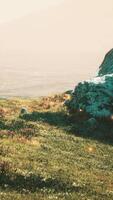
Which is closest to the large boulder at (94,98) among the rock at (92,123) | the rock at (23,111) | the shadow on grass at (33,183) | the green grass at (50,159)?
the rock at (92,123)

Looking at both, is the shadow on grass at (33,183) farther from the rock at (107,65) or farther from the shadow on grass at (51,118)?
the rock at (107,65)

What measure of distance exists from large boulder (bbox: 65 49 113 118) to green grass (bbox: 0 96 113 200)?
133cm

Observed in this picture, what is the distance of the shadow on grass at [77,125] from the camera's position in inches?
1400

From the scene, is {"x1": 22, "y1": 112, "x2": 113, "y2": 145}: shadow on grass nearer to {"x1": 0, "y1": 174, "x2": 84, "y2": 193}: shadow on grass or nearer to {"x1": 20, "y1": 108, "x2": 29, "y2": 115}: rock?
{"x1": 20, "y1": 108, "x2": 29, "y2": 115}: rock

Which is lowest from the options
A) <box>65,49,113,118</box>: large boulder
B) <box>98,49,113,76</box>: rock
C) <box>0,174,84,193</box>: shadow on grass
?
<box>0,174,84,193</box>: shadow on grass

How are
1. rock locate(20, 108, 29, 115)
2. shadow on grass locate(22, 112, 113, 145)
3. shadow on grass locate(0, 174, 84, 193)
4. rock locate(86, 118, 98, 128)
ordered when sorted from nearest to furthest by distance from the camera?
shadow on grass locate(0, 174, 84, 193), shadow on grass locate(22, 112, 113, 145), rock locate(86, 118, 98, 128), rock locate(20, 108, 29, 115)

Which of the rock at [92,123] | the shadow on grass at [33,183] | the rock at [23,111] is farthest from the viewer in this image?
the rock at [23,111]

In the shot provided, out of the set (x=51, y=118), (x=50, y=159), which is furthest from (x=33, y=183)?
(x=51, y=118)

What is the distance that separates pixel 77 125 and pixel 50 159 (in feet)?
29.1

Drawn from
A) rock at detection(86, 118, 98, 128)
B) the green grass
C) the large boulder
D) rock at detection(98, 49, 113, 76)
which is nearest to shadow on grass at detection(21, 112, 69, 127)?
the green grass

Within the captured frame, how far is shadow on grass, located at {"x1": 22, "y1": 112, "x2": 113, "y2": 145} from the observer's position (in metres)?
35.6

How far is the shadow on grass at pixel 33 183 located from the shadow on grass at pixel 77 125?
1008 centimetres

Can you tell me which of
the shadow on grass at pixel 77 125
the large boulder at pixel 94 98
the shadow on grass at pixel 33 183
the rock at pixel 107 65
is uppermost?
the rock at pixel 107 65

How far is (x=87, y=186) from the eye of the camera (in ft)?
82.1
